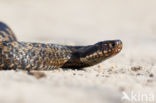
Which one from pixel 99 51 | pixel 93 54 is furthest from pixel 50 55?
pixel 99 51

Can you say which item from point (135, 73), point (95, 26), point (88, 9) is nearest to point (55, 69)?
point (135, 73)

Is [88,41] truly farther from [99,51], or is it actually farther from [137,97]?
[137,97]

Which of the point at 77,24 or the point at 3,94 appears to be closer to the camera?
the point at 3,94

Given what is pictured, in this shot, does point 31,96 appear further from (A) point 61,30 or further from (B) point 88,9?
(B) point 88,9

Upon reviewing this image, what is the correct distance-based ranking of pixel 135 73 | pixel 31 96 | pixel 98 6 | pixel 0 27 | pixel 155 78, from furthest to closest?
pixel 98 6, pixel 0 27, pixel 135 73, pixel 155 78, pixel 31 96

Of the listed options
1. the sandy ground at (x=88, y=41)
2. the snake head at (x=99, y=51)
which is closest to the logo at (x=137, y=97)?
the sandy ground at (x=88, y=41)


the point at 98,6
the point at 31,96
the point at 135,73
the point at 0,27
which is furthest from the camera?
the point at 98,6

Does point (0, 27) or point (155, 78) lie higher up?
point (0, 27)

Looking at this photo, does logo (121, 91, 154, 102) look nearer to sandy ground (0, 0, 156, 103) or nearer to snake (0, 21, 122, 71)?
sandy ground (0, 0, 156, 103)
